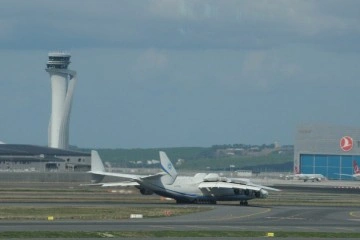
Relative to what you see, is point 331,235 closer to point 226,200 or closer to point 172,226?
point 172,226

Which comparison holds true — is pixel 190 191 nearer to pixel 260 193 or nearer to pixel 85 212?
pixel 260 193

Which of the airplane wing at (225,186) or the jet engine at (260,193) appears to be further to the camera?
the jet engine at (260,193)

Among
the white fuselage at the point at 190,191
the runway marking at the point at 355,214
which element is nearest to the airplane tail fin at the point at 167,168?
the white fuselage at the point at 190,191

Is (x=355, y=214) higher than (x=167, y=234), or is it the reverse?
(x=355, y=214)

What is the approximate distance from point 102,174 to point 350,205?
2608cm

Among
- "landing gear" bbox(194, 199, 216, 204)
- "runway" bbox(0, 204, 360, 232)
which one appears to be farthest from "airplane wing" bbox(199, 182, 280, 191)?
"runway" bbox(0, 204, 360, 232)

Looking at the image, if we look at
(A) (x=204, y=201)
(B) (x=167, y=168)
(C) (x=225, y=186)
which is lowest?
(A) (x=204, y=201)

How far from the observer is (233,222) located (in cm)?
7944

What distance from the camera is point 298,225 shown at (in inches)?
3039

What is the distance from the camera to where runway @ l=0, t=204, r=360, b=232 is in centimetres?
6994

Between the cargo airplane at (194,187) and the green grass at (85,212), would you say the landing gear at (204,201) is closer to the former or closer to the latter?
the cargo airplane at (194,187)

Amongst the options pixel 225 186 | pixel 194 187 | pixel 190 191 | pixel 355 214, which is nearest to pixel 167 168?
pixel 190 191

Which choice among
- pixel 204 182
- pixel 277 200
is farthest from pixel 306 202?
pixel 204 182

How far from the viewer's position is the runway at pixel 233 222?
69.9 meters
